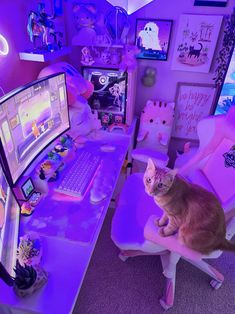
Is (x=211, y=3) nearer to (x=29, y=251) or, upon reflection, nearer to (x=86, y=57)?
(x=86, y=57)

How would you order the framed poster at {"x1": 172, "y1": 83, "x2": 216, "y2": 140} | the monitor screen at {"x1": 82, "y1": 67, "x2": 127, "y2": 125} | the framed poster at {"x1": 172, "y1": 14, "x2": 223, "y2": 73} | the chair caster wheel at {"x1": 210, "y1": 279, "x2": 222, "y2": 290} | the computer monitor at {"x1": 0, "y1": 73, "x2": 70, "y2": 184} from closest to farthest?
the computer monitor at {"x1": 0, "y1": 73, "x2": 70, "y2": 184} < the chair caster wheel at {"x1": 210, "y1": 279, "x2": 222, "y2": 290} < the framed poster at {"x1": 172, "y1": 14, "x2": 223, "y2": 73} < the monitor screen at {"x1": 82, "y1": 67, "x2": 127, "y2": 125} < the framed poster at {"x1": 172, "y1": 83, "x2": 216, "y2": 140}

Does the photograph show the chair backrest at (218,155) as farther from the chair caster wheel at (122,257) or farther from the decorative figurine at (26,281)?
the decorative figurine at (26,281)

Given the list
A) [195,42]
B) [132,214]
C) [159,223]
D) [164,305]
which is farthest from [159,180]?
[195,42]

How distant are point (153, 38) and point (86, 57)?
50 centimetres

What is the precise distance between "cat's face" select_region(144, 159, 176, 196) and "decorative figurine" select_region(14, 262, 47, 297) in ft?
1.69

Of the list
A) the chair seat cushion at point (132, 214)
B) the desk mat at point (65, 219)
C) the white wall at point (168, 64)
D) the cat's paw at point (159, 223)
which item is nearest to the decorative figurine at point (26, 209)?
the desk mat at point (65, 219)

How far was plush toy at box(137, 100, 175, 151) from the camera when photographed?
1848mm

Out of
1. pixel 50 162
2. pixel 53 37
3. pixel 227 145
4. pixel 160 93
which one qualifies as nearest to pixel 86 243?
pixel 50 162

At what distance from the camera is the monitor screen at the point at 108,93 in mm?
1691

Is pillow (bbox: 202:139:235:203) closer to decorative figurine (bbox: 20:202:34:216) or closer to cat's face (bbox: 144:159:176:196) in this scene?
cat's face (bbox: 144:159:176:196)

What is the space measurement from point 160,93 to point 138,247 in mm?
1250

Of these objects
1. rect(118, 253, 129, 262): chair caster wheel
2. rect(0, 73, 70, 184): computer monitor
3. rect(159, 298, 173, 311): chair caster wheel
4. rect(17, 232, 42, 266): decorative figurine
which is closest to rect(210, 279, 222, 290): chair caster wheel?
rect(159, 298, 173, 311): chair caster wheel

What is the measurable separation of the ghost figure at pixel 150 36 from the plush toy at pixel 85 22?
349 mm

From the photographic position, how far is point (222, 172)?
1292 millimetres
